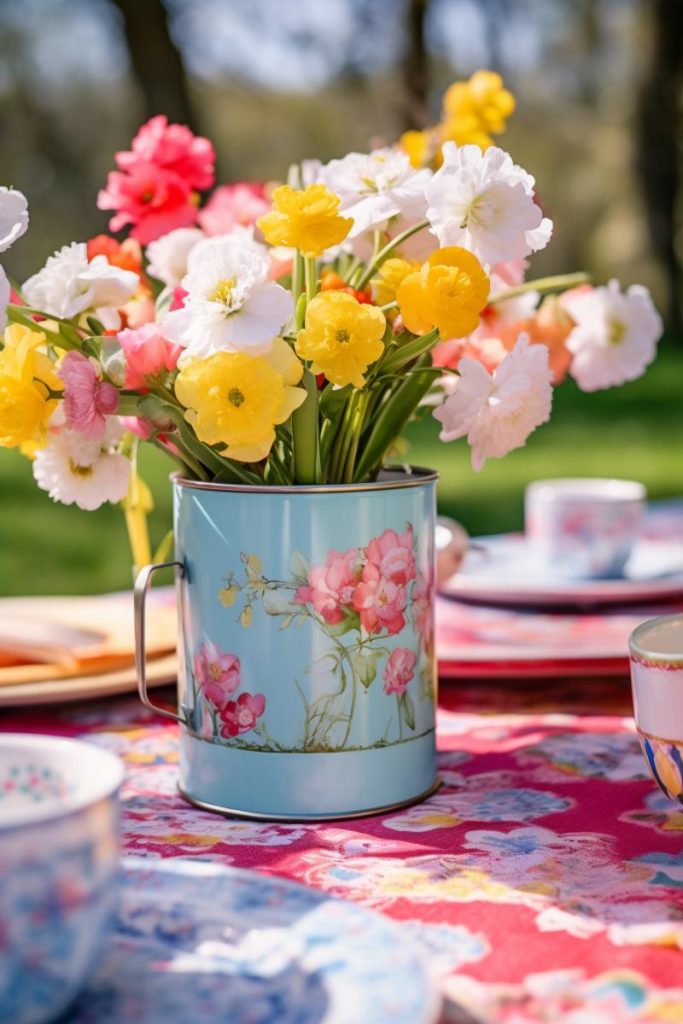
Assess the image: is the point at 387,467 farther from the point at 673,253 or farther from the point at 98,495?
the point at 673,253

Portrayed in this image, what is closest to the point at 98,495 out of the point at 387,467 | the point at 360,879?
the point at 387,467

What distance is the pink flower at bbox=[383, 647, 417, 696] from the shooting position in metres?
0.76

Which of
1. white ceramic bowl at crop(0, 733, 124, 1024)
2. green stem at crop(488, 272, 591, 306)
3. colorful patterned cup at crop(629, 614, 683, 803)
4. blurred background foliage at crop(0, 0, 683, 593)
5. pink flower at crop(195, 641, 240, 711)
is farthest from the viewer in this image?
blurred background foliage at crop(0, 0, 683, 593)

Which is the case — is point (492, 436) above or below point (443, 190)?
below

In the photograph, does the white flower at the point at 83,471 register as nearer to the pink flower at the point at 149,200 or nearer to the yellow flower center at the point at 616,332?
the pink flower at the point at 149,200

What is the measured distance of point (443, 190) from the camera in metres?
0.71

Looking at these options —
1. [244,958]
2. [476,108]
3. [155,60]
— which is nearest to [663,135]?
[155,60]

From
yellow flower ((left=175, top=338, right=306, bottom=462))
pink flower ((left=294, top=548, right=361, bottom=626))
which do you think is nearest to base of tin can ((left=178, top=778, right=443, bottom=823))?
pink flower ((left=294, top=548, right=361, bottom=626))

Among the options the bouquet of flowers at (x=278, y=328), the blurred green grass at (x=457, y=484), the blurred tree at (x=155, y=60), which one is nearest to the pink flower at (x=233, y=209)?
the bouquet of flowers at (x=278, y=328)

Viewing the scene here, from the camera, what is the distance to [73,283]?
2.48ft

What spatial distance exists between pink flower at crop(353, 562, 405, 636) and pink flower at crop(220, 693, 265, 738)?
7cm

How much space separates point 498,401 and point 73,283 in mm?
245

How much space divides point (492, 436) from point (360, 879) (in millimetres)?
253

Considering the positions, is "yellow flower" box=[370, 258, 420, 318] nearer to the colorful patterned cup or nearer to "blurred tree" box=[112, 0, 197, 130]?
the colorful patterned cup
